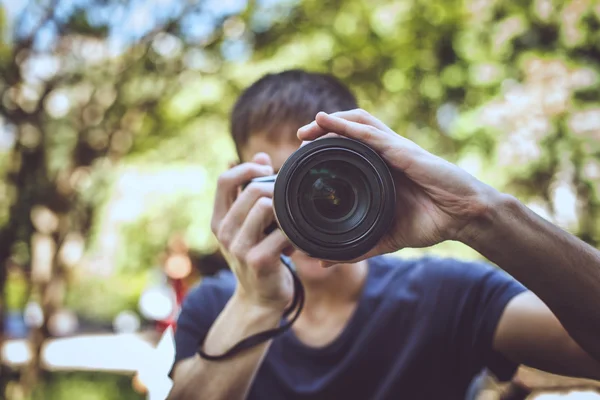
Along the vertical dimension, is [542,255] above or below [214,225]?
above

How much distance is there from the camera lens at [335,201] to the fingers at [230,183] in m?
0.33

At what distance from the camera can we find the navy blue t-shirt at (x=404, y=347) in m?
1.87

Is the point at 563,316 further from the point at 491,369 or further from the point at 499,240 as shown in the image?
the point at 491,369

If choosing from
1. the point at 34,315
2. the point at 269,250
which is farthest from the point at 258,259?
the point at 34,315

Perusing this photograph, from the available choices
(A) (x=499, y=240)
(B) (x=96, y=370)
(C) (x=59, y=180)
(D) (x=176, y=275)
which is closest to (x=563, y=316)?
(A) (x=499, y=240)

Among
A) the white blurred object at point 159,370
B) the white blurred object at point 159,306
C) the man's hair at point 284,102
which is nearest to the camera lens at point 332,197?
the white blurred object at point 159,370

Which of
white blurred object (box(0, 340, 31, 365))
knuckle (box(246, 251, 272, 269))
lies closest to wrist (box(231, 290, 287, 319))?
knuckle (box(246, 251, 272, 269))

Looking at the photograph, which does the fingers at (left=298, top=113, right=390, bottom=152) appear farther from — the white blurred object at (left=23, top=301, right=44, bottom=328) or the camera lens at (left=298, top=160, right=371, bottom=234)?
the white blurred object at (left=23, top=301, right=44, bottom=328)

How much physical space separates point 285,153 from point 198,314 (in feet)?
2.00

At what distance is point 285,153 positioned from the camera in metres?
1.98

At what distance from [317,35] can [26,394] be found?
4.51 metres

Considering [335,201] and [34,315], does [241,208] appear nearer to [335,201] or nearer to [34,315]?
[335,201]

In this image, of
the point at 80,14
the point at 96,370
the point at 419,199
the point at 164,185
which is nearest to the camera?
the point at 419,199

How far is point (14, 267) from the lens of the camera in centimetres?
660
